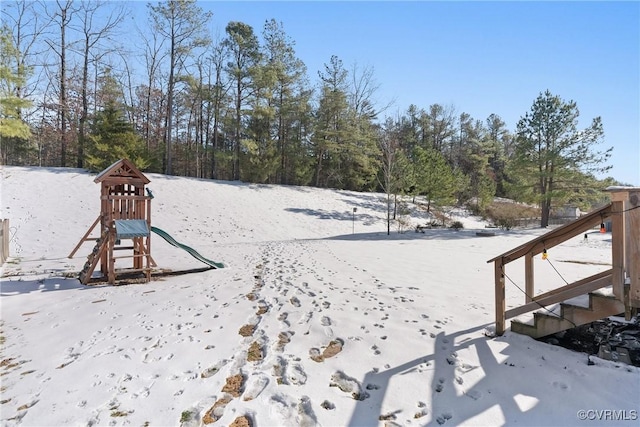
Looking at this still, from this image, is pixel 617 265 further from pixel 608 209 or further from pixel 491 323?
pixel 491 323

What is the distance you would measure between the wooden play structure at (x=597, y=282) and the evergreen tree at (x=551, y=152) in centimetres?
2253

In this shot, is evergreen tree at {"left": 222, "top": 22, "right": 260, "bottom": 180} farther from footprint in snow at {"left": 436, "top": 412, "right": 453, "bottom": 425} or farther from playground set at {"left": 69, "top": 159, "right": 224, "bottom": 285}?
footprint in snow at {"left": 436, "top": 412, "right": 453, "bottom": 425}

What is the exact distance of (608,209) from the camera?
314cm

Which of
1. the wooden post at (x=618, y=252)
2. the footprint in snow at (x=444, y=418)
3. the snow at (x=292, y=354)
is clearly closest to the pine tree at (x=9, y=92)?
the snow at (x=292, y=354)

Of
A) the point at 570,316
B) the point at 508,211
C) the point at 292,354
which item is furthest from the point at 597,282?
the point at 508,211

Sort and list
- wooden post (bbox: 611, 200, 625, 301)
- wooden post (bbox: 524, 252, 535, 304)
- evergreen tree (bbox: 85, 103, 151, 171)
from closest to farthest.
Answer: wooden post (bbox: 611, 200, 625, 301)
wooden post (bbox: 524, 252, 535, 304)
evergreen tree (bbox: 85, 103, 151, 171)

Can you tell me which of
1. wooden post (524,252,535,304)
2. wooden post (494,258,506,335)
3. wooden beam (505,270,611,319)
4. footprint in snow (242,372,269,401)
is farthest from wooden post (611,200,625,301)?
footprint in snow (242,372,269,401)

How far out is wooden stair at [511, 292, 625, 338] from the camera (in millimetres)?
3299

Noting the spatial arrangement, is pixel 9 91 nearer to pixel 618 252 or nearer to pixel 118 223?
pixel 118 223

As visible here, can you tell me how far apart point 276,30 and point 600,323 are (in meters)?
30.5

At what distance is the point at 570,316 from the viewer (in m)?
3.62

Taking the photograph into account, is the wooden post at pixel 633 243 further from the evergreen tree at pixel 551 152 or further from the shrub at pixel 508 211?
the shrub at pixel 508 211

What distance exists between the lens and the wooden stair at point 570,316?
130 inches

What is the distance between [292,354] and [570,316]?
3.22 metres
